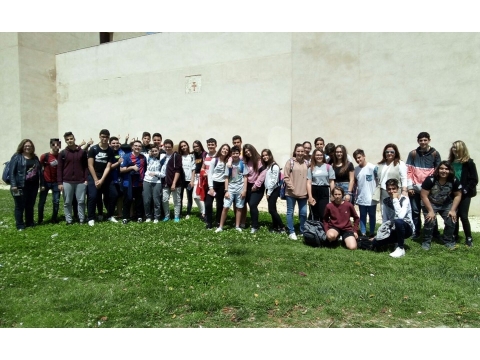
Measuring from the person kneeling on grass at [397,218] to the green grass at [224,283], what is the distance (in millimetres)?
318

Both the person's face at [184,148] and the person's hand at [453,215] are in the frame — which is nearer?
the person's hand at [453,215]

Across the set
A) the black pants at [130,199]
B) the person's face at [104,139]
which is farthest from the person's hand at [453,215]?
the person's face at [104,139]

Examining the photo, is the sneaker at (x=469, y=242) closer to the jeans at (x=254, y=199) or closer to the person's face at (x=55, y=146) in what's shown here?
the jeans at (x=254, y=199)

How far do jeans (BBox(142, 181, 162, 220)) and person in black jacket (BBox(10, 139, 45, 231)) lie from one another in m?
2.22

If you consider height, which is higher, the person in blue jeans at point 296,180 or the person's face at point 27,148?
the person's face at point 27,148

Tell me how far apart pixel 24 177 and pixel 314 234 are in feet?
19.7

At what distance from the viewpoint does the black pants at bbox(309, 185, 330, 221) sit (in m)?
7.39

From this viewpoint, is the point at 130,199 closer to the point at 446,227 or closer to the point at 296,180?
the point at 296,180

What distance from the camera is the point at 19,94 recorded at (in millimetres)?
17906

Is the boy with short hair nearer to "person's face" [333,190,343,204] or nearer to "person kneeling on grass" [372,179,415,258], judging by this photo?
"person kneeling on grass" [372,179,415,258]

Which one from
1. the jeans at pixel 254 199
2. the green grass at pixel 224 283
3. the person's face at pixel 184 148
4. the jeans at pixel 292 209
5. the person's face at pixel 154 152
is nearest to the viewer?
the green grass at pixel 224 283

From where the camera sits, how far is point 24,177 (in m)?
7.71

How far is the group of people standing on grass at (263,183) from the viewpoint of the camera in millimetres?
6910

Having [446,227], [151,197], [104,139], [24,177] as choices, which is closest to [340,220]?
[446,227]
